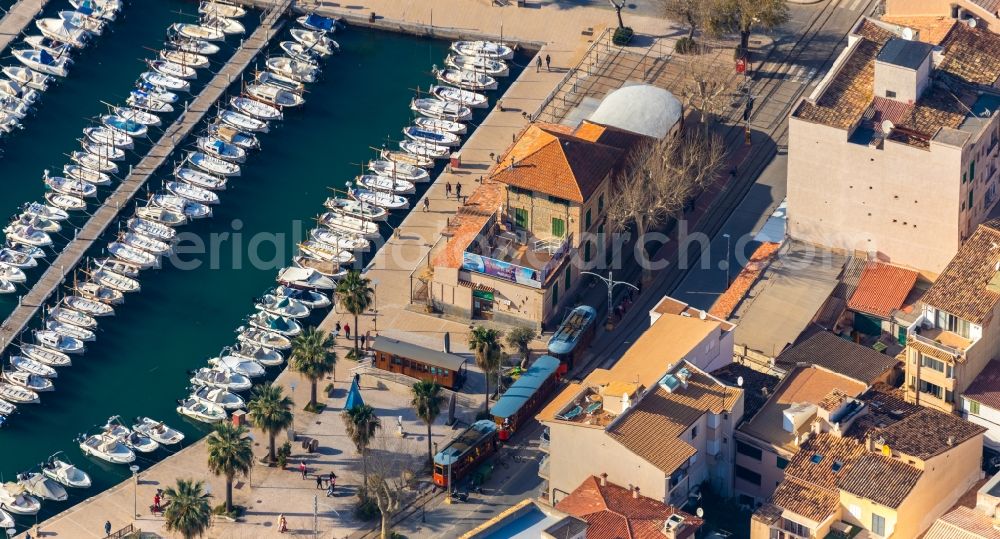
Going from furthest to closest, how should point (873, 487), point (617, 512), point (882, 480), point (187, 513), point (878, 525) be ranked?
point (187, 513) → point (617, 512) → point (882, 480) → point (873, 487) → point (878, 525)

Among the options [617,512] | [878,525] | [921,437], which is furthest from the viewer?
[921,437]

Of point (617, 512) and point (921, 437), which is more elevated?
point (921, 437)

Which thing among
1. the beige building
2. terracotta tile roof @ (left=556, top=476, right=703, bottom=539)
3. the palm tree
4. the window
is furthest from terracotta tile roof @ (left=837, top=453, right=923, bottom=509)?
the palm tree

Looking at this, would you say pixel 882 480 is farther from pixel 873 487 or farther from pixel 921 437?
pixel 921 437

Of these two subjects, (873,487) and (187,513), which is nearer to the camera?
(873,487)

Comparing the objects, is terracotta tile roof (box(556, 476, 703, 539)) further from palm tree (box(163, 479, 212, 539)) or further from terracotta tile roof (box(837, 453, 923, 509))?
palm tree (box(163, 479, 212, 539))

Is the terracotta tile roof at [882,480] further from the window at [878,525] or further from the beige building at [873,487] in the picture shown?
the window at [878,525]

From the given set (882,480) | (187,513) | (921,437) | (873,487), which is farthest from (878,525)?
(187,513)
